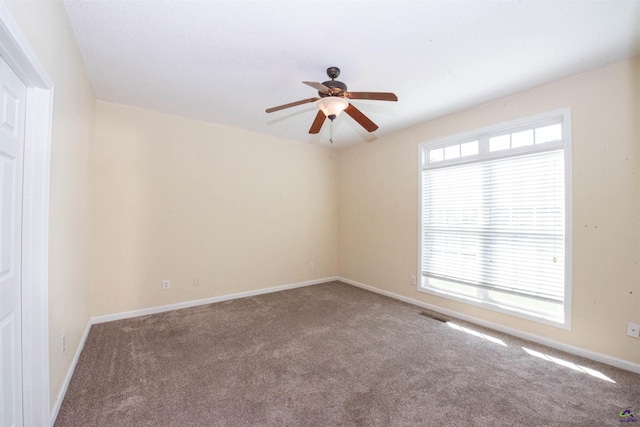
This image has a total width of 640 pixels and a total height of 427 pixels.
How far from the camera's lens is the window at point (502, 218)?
8.68 feet

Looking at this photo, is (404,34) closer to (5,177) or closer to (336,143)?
(5,177)

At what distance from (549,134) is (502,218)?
96cm

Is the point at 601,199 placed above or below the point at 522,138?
below

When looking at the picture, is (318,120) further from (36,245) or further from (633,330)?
(633,330)

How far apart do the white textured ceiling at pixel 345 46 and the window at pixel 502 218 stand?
22.7 inches

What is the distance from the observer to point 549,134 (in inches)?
107

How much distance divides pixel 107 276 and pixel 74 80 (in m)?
2.17

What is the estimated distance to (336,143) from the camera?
489cm

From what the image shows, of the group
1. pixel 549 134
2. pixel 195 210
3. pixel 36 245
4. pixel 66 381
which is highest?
pixel 549 134

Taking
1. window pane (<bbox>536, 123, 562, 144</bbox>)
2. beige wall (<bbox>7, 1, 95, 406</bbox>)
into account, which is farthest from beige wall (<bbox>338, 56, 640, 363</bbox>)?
beige wall (<bbox>7, 1, 95, 406</bbox>)

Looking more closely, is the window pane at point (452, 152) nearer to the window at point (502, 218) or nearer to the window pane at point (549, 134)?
the window at point (502, 218)

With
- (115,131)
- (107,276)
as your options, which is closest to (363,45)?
(115,131)

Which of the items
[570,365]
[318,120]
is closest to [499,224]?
[570,365]

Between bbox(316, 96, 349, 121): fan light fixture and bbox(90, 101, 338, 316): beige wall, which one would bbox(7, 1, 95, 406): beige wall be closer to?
bbox(90, 101, 338, 316): beige wall
